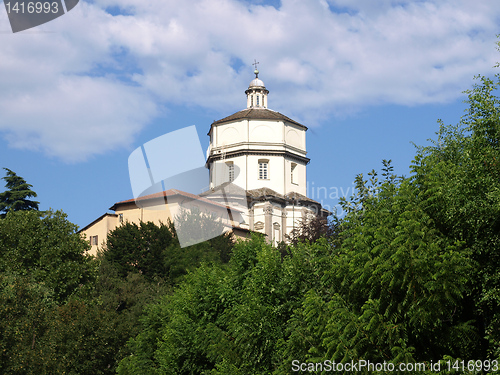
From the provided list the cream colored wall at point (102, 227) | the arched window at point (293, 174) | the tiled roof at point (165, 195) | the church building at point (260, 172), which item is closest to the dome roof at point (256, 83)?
the church building at point (260, 172)

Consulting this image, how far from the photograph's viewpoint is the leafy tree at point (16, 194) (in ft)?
209

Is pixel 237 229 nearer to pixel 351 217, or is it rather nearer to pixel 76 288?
pixel 76 288

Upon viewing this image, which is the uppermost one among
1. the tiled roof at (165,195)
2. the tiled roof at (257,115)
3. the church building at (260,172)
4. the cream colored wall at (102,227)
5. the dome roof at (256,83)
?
the dome roof at (256,83)

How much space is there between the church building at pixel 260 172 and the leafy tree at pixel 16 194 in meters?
16.5

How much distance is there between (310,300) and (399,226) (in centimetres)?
294

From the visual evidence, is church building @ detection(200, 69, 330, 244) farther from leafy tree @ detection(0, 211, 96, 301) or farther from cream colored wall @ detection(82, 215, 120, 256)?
leafy tree @ detection(0, 211, 96, 301)

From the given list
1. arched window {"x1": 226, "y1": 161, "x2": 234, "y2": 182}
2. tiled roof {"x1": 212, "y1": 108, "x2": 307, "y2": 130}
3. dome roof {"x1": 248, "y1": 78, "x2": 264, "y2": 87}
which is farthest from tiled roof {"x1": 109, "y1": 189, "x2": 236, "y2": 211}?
dome roof {"x1": 248, "y1": 78, "x2": 264, "y2": 87}

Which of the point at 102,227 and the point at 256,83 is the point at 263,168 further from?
the point at 102,227

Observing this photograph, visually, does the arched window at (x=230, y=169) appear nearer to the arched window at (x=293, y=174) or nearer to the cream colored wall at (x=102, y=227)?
the arched window at (x=293, y=174)

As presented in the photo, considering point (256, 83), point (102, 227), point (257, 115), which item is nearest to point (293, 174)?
point (257, 115)

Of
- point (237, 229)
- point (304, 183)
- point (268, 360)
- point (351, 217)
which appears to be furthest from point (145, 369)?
point (304, 183)

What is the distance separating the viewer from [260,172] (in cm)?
7512

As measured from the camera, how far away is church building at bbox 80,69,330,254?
72.4 m

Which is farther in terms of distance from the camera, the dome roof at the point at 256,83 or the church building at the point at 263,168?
the dome roof at the point at 256,83
